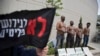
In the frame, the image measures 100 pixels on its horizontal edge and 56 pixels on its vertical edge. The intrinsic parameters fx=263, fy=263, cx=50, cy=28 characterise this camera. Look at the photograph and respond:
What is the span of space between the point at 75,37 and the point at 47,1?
2166 millimetres

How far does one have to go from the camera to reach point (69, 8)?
13.2 m

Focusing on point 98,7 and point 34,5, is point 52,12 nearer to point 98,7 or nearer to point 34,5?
point 34,5

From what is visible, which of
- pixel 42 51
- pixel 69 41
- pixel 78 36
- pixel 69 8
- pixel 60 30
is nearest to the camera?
pixel 42 51

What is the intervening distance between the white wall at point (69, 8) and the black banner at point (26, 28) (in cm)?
553

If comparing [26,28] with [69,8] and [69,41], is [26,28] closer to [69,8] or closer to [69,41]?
[69,41]

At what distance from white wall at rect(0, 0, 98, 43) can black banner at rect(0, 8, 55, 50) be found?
218 inches

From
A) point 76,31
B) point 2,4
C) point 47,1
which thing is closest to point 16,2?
point 2,4

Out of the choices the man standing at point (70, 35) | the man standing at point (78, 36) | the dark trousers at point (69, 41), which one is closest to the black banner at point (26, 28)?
the man standing at point (70, 35)

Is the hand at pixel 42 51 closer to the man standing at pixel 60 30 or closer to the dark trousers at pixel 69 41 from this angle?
the man standing at pixel 60 30

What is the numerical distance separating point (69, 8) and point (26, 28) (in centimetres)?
1126

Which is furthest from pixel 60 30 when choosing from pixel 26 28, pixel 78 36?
pixel 26 28

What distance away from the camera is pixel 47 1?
10531mm

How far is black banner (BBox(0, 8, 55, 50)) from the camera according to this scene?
1.98 meters

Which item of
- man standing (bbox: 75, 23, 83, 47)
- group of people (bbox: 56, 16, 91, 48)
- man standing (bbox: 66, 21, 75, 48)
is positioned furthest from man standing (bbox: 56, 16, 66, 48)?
man standing (bbox: 75, 23, 83, 47)
